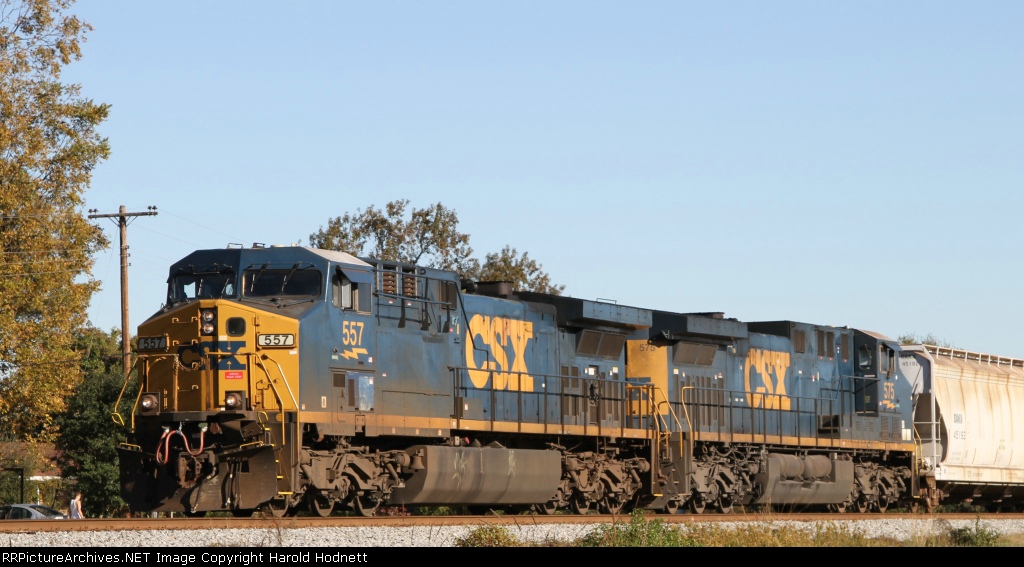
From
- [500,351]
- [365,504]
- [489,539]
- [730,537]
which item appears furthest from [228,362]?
[730,537]

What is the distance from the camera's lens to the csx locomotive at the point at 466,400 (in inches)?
641

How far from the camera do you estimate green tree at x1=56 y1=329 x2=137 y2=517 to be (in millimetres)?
31859

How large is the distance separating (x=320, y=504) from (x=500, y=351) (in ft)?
13.2

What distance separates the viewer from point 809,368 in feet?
87.2

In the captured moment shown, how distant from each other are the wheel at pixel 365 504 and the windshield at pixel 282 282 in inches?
111

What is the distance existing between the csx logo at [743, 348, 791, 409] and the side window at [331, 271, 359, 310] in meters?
10.0

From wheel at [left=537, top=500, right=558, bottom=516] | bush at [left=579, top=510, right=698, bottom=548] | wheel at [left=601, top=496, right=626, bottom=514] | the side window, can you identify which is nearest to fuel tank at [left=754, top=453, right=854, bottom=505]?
wheel at [left=601, top=496, right=626, bottom=514]

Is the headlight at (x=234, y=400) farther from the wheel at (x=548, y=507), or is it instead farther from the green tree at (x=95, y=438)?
the green tree at (x=95, y=438)

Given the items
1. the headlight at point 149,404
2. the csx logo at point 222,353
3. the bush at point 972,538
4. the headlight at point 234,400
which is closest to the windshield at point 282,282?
the csx logo at point 222,353

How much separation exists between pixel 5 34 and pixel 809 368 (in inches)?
686

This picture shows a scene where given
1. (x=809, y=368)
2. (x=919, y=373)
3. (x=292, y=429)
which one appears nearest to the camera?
(x=292, y=429)

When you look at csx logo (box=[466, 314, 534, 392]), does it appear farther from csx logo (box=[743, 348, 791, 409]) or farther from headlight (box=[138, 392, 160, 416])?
csx logo (box=[743, 348, 791, 409])

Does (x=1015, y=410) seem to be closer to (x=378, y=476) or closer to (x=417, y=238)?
(x=417, y=238)
